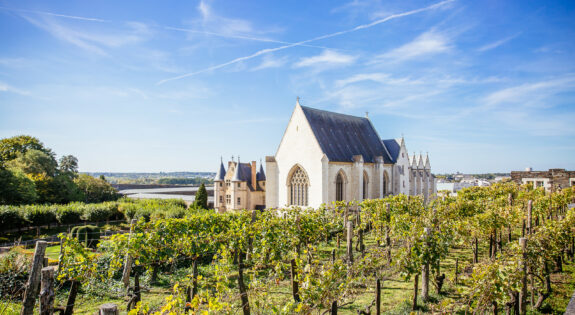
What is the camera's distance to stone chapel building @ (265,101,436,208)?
24.2m

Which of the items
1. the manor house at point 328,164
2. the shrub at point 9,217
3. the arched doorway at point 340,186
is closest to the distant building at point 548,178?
the manor house at point 328,164

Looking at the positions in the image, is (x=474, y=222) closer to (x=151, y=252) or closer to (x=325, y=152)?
(x=151, y=252)

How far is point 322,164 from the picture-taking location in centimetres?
2361

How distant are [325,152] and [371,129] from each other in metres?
11.3

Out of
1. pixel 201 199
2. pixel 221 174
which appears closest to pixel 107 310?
pixel 201 199

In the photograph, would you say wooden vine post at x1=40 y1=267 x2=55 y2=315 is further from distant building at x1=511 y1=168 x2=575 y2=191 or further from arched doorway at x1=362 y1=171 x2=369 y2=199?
distant building at x1=511 y1=168 x2=575 y2=191

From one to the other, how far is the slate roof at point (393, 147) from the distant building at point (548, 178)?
39.4ft

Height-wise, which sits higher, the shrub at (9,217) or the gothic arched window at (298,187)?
the gothic arched window at (298,187)

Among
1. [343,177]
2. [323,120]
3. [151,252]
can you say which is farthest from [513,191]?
[151,252]

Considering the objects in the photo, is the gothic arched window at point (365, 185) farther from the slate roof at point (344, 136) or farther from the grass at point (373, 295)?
the grass at point (373, 295)

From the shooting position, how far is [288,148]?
2589 centimetres

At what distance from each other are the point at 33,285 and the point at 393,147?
3144 cm

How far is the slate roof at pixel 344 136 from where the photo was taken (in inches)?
1001

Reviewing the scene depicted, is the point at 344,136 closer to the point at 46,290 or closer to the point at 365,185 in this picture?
the point at 365,185
